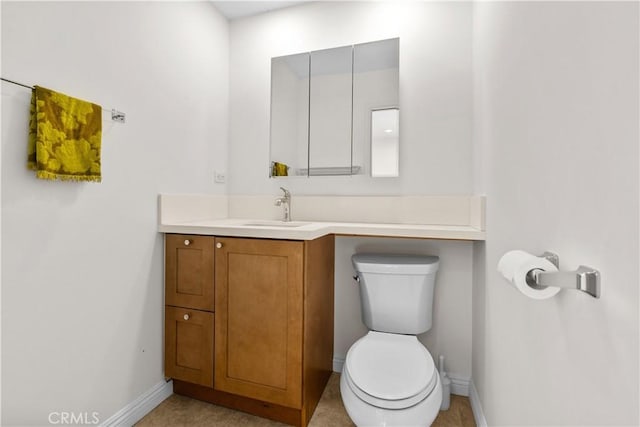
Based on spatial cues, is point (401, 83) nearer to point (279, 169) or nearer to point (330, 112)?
point (330, 112)

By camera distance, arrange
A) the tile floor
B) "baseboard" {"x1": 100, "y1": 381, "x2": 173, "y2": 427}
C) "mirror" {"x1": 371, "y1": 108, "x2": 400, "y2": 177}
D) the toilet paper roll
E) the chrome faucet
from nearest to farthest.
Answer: the toilet paper roll, "baseboard" {"x1": 100, "y1": 381, "x2": 173, "y2": 427}, the tile floor, "mirror" {"x1": 371, "y1": 108, "x2": 400, "y2": 177}, the chrome faucet

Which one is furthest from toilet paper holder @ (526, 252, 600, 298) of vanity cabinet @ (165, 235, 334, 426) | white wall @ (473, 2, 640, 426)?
vanity cabinet @ (165, 235, 334, 426)

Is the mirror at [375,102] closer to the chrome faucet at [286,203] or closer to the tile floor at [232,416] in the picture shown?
the chrome faucet at [286,203]

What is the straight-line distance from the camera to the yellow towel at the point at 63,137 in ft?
3.58

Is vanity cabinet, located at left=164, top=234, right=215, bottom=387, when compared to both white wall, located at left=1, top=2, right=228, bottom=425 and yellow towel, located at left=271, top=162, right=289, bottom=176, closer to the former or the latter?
white wall, located at left=1, top=2, right=228, bottom=425

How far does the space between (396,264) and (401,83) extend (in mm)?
1120

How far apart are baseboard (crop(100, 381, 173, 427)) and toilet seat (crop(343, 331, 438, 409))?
1044 mm

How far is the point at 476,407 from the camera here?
1565 millimetres

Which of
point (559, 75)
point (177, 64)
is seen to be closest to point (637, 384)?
point (559, 75)

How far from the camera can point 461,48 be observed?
180 cm

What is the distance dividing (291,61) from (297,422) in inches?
84.8

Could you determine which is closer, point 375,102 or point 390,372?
point 390,372

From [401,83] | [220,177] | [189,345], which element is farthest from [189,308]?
[401,83]

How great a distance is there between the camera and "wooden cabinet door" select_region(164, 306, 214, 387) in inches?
62.7
